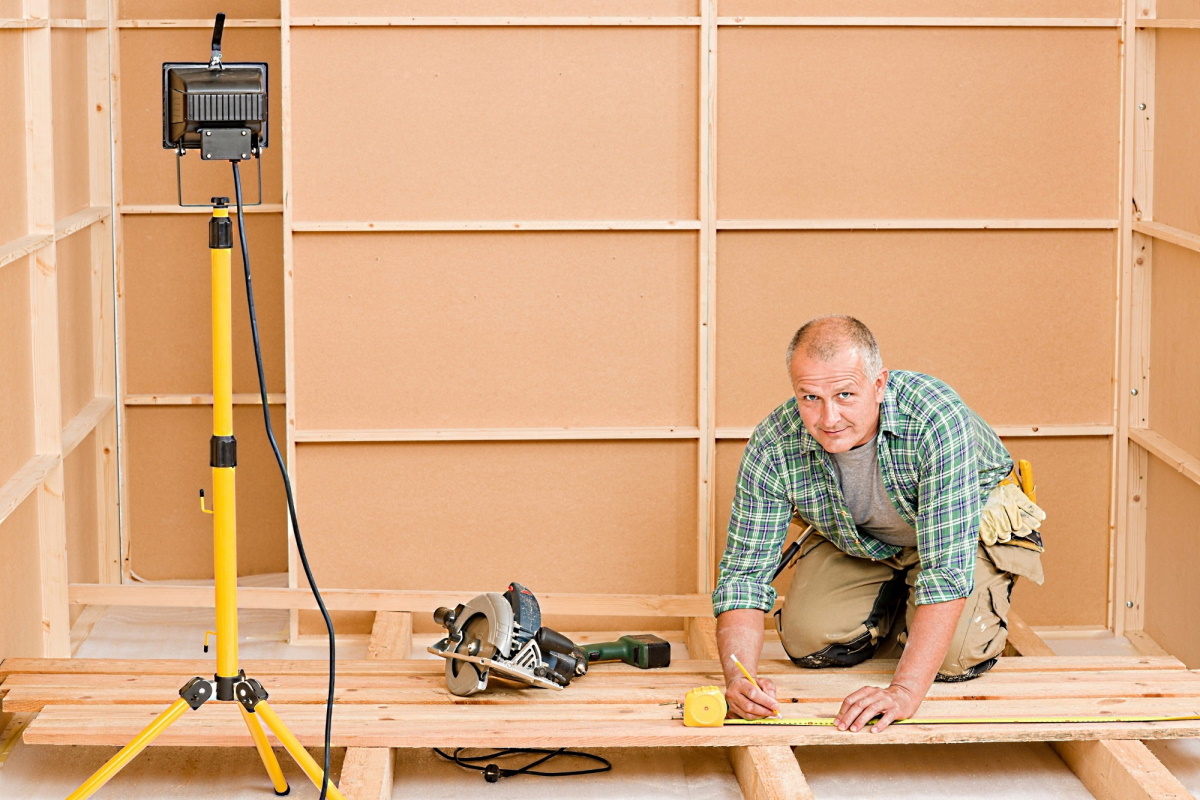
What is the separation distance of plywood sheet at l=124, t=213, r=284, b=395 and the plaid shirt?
6.35ft

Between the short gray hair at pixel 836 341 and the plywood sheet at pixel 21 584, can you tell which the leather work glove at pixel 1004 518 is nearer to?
the short gray hair at pixel 836 341

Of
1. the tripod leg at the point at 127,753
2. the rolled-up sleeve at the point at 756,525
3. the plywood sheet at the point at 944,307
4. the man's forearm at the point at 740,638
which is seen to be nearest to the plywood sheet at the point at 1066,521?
the plywood sheet at the point at 944,307

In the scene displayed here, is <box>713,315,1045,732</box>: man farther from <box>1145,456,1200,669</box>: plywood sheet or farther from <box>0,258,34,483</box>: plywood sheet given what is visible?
<box>0,258,34,483</box>: plywood sheet

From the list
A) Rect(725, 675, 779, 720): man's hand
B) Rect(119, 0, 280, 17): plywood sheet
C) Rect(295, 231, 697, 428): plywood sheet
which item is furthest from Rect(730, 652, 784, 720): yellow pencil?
Rect(119, 0, 280, 17): plywood sheet

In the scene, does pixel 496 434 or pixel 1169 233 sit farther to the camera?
pixel 496 434

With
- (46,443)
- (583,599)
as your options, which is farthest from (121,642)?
(583,599)

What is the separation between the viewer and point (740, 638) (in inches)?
113

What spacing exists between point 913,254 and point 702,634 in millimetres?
1258

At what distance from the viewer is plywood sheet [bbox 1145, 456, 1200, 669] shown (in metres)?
3.64

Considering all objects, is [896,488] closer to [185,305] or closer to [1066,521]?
[1066,521]

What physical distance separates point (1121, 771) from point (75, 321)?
9.82ft

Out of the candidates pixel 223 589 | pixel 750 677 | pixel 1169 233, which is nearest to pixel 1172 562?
pixel 1169 233

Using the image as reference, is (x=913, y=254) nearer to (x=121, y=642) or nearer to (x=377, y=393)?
(x=377, y=393)

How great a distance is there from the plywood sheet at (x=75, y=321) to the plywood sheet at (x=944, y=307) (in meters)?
1.84
